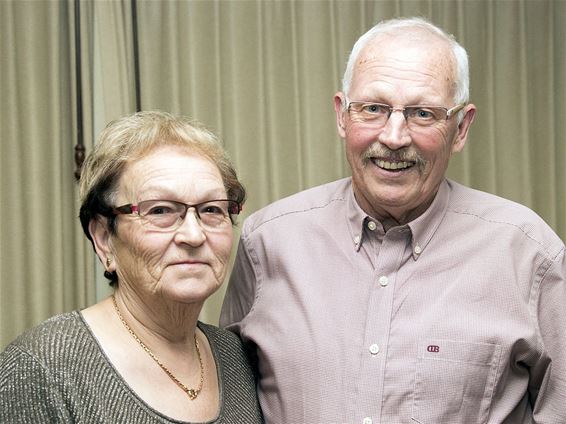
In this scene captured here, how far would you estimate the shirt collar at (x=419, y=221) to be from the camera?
1.82m

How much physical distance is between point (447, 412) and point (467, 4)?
244 cm

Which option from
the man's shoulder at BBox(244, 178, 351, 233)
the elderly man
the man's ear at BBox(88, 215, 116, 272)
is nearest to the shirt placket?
the elderly man

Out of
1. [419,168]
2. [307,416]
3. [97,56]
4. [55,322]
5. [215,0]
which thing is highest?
[215,0]

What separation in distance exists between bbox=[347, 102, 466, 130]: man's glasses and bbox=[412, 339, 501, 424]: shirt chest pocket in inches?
18.8

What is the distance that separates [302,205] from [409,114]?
15.5 inches

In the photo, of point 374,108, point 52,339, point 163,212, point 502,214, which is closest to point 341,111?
point 374,108

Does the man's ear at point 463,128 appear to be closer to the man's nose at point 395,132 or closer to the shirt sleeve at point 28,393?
the man's nose at point 395,132

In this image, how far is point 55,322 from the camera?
5.14ft

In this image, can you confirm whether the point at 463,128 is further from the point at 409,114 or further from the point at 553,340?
the point at 553,340

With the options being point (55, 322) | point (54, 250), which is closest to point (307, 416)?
point (55, 322)

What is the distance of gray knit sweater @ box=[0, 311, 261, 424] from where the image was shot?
143cm

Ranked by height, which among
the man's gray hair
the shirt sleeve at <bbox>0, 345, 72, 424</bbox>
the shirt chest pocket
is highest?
the man's gray hair

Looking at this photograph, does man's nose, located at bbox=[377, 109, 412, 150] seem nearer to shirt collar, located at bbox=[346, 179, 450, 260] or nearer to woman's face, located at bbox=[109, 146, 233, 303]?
shirt collar, located at bbox=[346, 179, 450, 260]

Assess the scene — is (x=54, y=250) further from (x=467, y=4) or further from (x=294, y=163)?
(x=467, y=4)
